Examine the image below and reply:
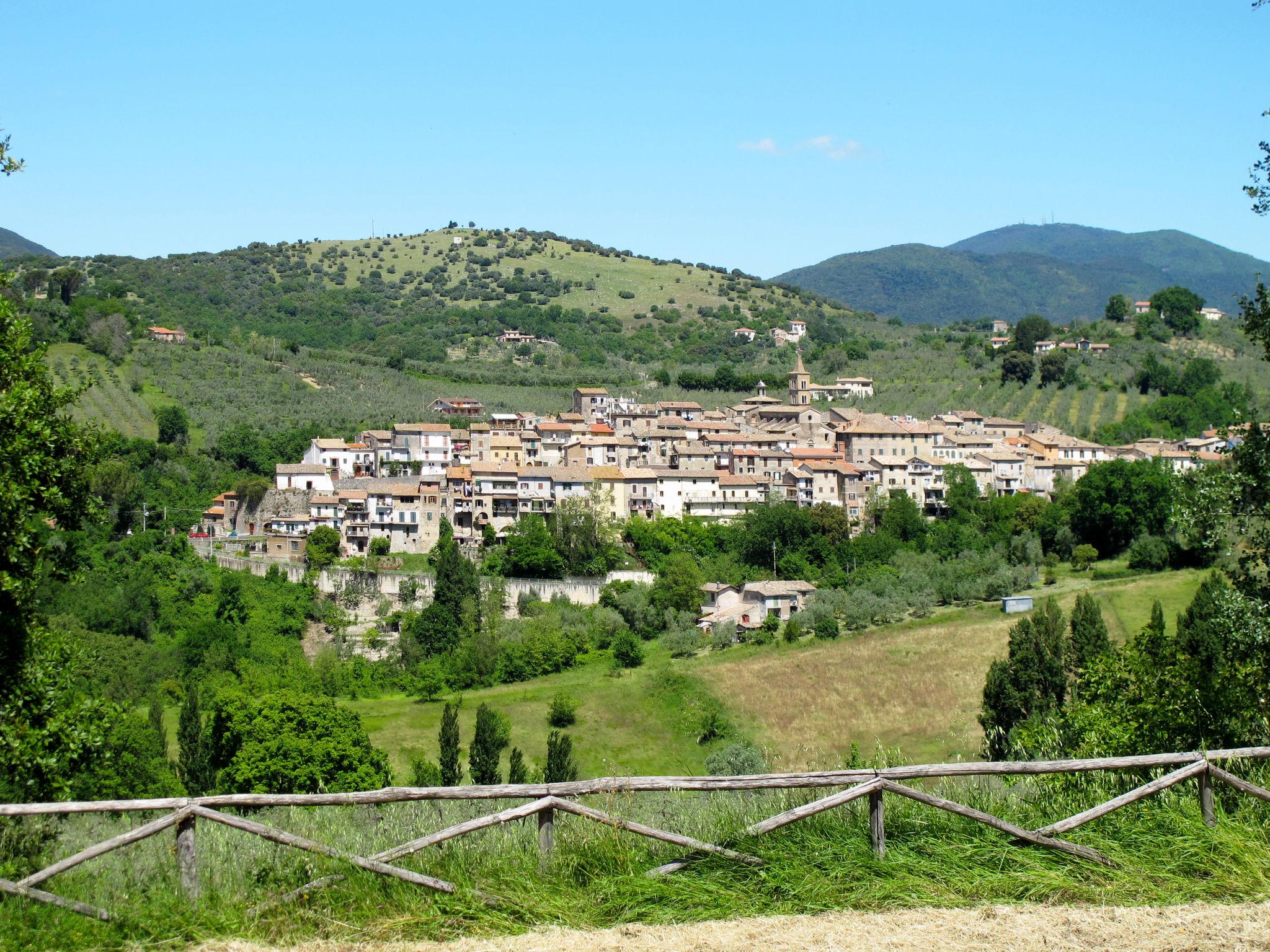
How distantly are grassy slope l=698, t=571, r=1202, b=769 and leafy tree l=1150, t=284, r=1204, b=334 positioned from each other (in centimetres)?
5866

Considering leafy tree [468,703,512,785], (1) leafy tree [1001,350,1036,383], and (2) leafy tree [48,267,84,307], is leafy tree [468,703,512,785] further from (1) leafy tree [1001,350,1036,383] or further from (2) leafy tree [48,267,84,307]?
(2) leafy tree [48,267,84,307]

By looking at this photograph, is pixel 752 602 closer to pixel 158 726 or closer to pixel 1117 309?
pixel 158 726

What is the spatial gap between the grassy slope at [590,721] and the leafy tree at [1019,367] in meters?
49.6

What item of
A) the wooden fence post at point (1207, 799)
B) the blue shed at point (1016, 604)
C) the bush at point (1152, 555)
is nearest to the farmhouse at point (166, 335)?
the blue shed at point (1016, 604)

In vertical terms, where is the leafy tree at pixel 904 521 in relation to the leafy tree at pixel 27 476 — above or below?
below

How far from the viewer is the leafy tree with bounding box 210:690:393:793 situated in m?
29.2

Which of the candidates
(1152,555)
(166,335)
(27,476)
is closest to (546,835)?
(27,476)

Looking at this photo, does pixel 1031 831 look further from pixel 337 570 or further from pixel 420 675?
pixel 337 570

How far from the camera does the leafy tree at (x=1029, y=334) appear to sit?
87938 millimetres

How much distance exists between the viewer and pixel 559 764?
28703 mm

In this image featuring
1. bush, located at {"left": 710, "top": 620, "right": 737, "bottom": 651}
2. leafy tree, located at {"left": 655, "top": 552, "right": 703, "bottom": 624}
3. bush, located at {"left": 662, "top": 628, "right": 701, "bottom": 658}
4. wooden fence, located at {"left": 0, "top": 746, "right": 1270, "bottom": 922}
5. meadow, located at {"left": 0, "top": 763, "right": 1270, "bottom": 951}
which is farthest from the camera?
leafy tree, located at {"left": 655, "top": 552, "right": 703, "bottom": 624}

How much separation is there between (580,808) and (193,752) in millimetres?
27693

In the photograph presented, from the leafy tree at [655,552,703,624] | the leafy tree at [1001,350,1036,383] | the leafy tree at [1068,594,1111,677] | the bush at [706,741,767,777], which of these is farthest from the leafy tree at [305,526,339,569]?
the leafy tree at [1001,350,1036,383]

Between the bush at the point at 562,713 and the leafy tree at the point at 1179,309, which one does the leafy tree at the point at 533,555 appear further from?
the leafy tree at the point at 1179,309
